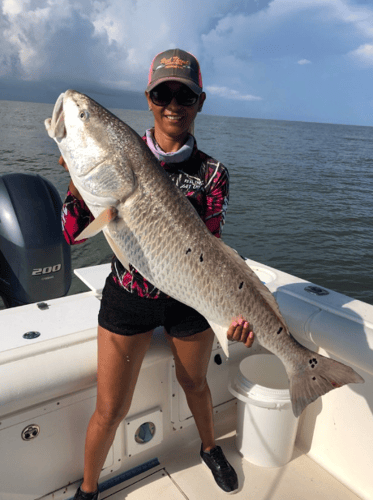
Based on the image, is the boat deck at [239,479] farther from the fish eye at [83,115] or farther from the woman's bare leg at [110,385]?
the fish eye at [83,115]

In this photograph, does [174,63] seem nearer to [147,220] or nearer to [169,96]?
[169,96]

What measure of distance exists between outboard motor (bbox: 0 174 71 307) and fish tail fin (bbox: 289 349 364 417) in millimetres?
2809

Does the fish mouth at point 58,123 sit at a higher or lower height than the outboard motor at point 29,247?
higher

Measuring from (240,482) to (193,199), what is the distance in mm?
2230

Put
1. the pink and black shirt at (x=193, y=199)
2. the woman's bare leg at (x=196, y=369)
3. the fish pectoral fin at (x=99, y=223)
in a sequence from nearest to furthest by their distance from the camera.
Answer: the fish pectoral fin at (x=99, y=223), the pink and black shirt at (x=193, y=199), the woman's bare leg at (x=196, y=369)

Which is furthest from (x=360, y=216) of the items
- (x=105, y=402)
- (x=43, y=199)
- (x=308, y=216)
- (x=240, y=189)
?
(x=105, y=402)

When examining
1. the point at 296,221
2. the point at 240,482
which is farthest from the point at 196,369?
the point at 296,221

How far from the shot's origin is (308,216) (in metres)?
16.4

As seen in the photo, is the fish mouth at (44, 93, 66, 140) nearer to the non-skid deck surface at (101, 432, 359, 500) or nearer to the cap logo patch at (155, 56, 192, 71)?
the cap logo patch at (155, 56, 192, 71)

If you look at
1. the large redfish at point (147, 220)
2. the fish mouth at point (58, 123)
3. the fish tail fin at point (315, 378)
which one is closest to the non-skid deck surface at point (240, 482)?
the fish tail fin at point (315, 378)

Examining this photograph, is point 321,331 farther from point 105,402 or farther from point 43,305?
point 43,305

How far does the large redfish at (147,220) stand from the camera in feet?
6.92

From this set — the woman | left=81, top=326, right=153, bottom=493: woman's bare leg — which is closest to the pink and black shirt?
the woman

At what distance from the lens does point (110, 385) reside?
2.47m
